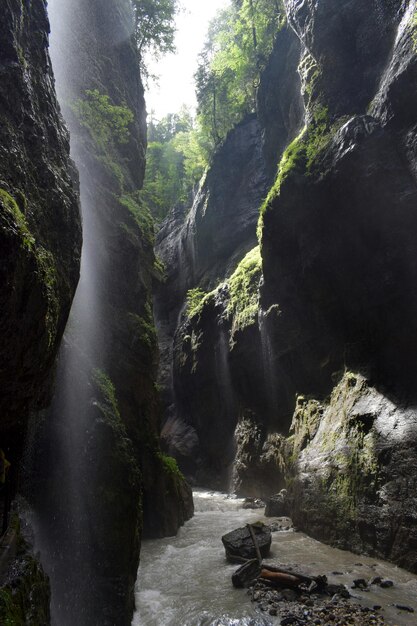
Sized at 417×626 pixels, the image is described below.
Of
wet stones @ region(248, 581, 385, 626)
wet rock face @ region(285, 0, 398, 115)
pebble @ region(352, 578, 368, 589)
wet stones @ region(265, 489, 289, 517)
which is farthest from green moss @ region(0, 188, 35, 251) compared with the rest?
wet rock face @ region(285, 0, 398, 115)

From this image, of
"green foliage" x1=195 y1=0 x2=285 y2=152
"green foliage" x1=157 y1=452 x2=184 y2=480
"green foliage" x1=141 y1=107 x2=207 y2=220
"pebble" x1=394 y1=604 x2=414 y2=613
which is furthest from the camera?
"green foliage" x1=141 y1=107 x2=207 y2=220

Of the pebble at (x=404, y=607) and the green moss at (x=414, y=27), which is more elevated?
the green moss at (x=414, y=27)

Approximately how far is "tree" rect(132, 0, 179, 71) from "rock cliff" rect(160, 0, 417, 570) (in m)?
7.77

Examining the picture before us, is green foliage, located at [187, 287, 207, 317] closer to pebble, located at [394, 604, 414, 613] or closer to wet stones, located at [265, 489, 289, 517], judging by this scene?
wet stones, located at [265, 489, 289, 517]

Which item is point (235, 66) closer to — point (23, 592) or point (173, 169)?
point (173, 169)

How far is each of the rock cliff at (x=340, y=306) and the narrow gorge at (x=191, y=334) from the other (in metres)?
0.07

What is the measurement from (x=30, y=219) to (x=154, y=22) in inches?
962

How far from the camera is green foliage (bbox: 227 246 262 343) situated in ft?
65.8

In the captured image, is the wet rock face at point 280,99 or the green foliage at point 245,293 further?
the wet rock face at point 280,99

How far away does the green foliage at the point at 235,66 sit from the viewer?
95.0 feet

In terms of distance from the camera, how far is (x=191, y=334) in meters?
26.2

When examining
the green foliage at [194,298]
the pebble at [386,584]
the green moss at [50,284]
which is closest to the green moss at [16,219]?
the green moss at [50,284]

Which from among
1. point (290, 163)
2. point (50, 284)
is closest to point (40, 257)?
point (50, 284)

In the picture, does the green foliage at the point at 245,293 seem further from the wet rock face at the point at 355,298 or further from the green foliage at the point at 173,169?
the green foliage at the point at 173,169
